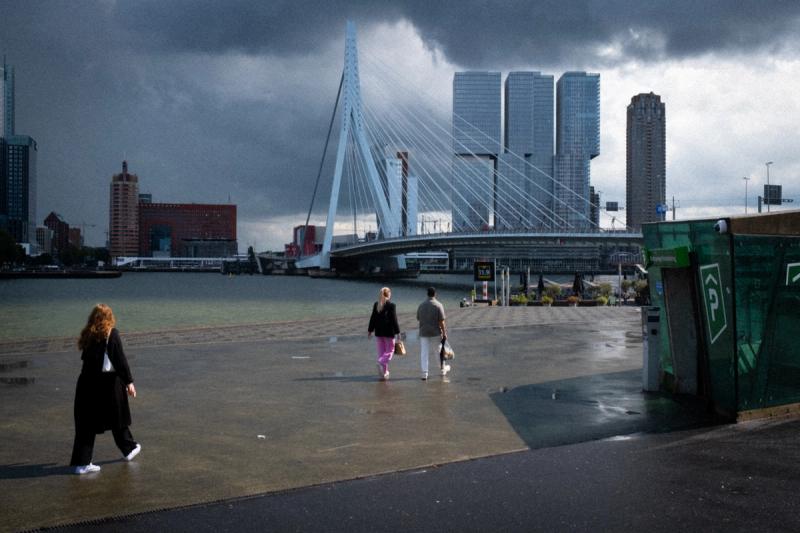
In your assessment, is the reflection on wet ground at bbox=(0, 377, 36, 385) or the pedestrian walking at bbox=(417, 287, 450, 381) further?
the pedestrian walking at bbox=(417, 287, 450, 381)

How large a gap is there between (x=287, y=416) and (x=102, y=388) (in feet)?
8.51

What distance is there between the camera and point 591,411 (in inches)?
360

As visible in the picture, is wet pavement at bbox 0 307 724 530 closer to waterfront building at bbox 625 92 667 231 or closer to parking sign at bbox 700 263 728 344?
parking sign at bbox 700 263 728 344

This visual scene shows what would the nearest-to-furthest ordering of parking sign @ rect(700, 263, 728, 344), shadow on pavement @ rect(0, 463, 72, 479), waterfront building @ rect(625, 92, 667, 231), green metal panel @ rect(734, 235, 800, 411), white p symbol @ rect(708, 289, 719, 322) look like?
1. shadow on pavement @ rect(0, 463, 72, 479)
2. green metal panel @ rect(734, 235, 800, 411)
3. parking sign @ rect(700, 263, 728, 344)
4. white p symbol @ rect(708, 289, 719, 322)
5. waterfront building @ rect(625, 92, 667, 231)

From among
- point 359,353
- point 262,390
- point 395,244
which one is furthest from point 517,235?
point 262,390

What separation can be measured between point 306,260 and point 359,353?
10807 cm

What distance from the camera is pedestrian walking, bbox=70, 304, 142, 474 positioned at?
21.7 ft

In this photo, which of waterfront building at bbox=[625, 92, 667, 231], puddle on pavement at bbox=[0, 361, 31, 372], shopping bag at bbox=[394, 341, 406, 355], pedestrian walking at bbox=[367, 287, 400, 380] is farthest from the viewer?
waterfront building at bbox=[625, 92, 667, 231]

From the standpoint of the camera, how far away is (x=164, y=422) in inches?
331

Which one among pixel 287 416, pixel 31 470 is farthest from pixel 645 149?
pixel 31 470

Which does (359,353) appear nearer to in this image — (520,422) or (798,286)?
(520,422)

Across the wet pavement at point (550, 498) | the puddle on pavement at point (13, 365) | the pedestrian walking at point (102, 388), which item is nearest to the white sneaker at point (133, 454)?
the pedestrian walking at point (102, 388)

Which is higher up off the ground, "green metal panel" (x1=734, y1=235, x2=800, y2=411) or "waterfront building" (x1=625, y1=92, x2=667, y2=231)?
"waterfront building" (x1=625, y1=92, x2=667, y2=231)

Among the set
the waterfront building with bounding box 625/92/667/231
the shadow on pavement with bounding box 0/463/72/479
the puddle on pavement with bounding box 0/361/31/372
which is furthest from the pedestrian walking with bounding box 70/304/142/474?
the waterfront building with bounding box 625/92/667/231
